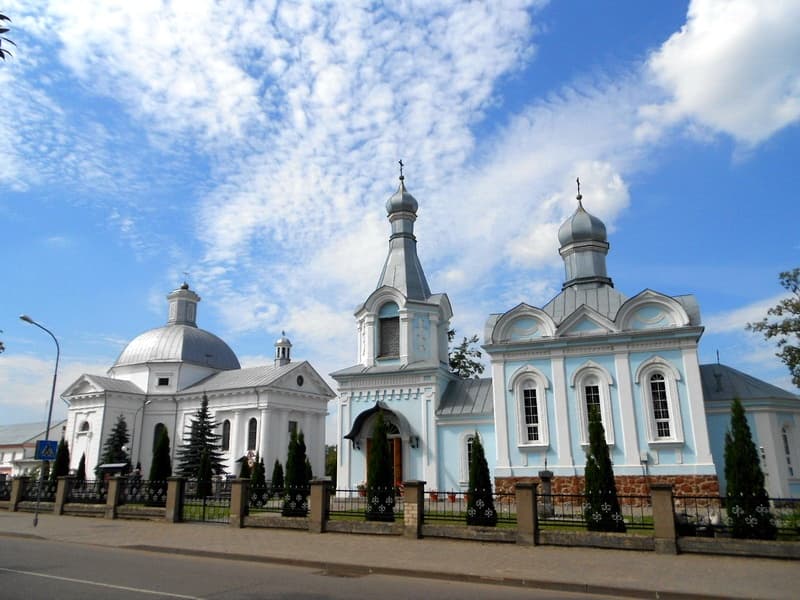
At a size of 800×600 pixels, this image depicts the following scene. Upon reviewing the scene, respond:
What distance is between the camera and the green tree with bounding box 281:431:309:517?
17.6 m

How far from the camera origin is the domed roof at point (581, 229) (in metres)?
27.1

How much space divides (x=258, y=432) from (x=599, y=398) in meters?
26.5

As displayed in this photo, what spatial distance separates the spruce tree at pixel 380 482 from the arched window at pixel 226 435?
2745 cm

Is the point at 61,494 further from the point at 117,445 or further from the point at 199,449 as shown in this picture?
the point at 117,445

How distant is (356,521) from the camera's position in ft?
52.3

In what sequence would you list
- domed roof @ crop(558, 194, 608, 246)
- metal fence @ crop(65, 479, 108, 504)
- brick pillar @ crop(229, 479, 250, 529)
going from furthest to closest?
domed roof @ crop(558, 194, 608, 246), metal fence @ crop(65, 479, 108, 504), brick pillar @ crop(229, 479, 250, 529)

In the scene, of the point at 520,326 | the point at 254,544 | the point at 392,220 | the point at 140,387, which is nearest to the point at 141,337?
the point at 140,387

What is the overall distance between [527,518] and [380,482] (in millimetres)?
5019

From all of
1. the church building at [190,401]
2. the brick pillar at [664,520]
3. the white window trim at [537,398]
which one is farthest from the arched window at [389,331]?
the church building at [190,401]

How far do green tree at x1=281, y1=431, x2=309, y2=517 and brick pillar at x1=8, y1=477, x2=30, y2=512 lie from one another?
11.9 meters

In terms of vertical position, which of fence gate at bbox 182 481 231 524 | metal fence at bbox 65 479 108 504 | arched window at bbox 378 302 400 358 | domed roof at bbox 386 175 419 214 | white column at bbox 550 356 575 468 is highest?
domed roof at bbox 386 175 419 214

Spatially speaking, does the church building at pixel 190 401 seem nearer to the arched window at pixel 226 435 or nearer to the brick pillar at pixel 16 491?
the arched window at pixel 226 435

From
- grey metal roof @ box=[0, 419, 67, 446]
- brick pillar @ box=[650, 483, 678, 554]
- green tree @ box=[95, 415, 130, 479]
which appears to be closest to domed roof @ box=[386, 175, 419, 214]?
brick pillar @ box=[650, 483, 678, 554]

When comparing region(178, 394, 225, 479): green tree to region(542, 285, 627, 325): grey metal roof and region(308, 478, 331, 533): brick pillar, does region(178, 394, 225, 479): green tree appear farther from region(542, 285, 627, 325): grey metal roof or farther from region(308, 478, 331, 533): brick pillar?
Result: region(542, 285, 627, 325): grey metal roof
